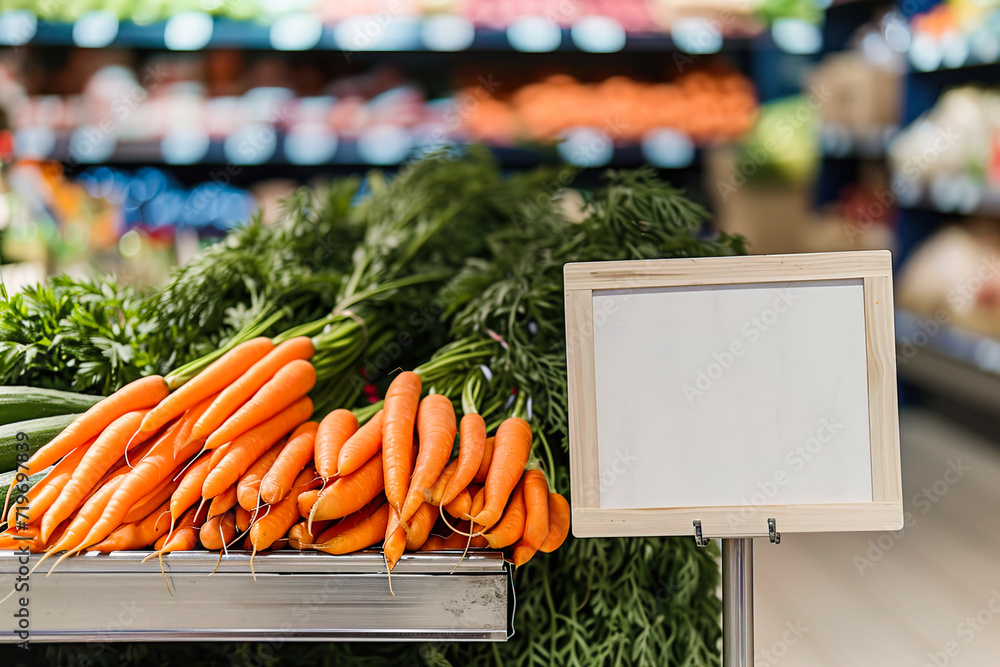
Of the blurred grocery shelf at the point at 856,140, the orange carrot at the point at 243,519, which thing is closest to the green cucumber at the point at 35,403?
the orange carrot at the point at 243,519

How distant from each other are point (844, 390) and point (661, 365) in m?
0.21

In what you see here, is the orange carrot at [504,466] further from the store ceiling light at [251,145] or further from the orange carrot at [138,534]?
the store ceiling light at [251,145]

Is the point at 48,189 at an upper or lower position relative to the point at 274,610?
upper

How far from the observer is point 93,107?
371 cm

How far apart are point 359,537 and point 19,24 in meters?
3.70

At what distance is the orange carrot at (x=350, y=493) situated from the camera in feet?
3.02

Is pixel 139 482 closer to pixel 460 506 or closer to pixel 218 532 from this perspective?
pixel 218 532

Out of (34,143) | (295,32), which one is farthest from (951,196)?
(34,143)

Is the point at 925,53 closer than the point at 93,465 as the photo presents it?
No

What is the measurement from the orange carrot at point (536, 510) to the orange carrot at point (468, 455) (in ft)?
0.24

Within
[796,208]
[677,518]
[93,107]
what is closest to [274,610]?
[677,518]

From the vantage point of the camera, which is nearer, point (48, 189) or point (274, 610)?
point (274, 610)

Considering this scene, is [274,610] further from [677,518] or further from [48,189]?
[48,189]

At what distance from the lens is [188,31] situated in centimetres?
371
